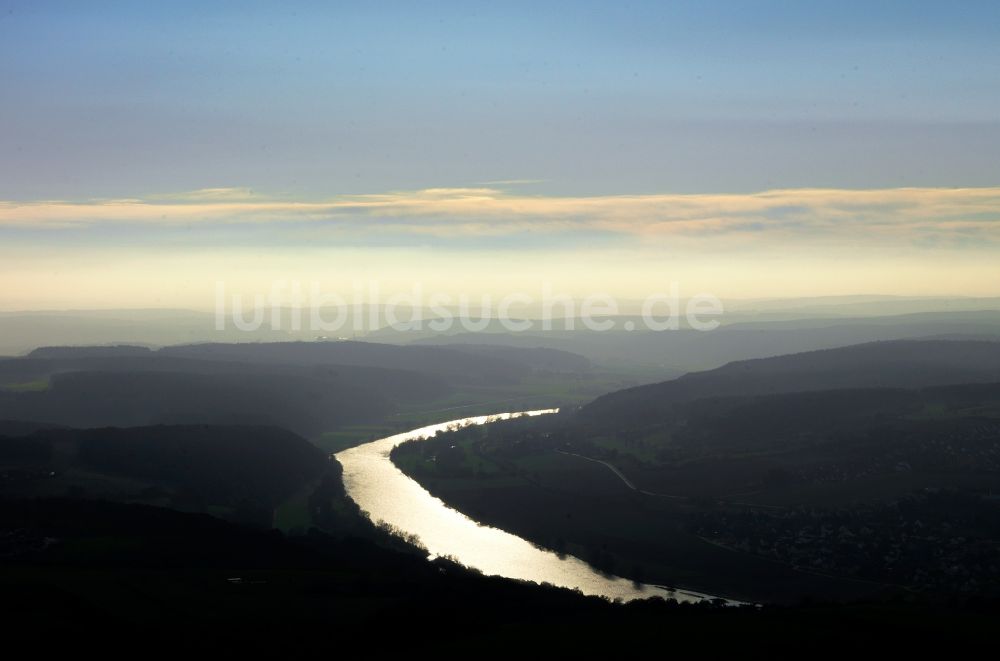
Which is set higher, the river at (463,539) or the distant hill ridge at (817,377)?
the distant hill ridge at (817,377)

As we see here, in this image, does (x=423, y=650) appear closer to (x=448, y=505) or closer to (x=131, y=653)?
(x=131, y=653)

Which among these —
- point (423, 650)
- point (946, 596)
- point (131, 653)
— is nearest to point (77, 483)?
point (131, 653)

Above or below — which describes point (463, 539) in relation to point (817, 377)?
below

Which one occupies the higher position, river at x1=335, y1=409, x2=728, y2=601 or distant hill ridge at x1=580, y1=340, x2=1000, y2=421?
distant hill ridge at x1=580, y1=340, x2=1000, y2=421

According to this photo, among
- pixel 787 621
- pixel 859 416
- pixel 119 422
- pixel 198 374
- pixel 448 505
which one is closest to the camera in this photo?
pixel 787 621

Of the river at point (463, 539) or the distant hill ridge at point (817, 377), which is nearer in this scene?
the river at point (463, 539)

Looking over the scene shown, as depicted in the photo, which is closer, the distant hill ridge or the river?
the river

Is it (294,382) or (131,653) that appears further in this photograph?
(294,382)

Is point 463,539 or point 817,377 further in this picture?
point 817,377
